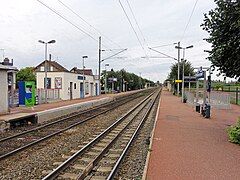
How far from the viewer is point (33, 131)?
11.7 m

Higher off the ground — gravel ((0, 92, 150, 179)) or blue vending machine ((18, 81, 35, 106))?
blue vending machine ((18, 81, 35, 106))

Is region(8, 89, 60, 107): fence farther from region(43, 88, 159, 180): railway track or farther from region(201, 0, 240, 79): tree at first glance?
region(201, 0, 240, 79): tree

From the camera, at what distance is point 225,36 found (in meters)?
8.65

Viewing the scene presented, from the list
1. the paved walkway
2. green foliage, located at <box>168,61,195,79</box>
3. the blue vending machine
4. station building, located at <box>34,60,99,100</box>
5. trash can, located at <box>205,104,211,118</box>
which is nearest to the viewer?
the paved walkway

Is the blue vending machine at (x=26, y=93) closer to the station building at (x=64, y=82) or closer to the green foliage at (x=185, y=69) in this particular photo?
the station building at (x=64, y=82)

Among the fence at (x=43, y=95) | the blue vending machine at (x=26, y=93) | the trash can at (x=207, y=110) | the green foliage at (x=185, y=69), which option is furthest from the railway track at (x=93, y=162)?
the green foliage at (x=185, y=69)

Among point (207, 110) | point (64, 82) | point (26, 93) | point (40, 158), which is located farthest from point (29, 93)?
point (40, 158)

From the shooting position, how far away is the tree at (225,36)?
26.3 ft

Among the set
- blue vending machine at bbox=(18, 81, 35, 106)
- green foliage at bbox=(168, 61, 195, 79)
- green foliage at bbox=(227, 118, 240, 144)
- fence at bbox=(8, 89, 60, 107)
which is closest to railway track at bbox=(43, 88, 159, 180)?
green foliage at bbox=(227, 118, 240, 144)

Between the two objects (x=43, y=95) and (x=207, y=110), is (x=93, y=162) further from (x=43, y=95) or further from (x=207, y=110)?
(x=43, y=95)

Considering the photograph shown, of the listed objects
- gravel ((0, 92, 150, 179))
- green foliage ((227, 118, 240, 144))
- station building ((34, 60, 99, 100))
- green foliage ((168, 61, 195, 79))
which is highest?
green foliage ((168, 61, 195, 79))

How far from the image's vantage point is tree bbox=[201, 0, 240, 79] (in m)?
8.02

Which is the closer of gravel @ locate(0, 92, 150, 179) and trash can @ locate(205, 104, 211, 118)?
gravel @ locate(0, 92, 150, 179)

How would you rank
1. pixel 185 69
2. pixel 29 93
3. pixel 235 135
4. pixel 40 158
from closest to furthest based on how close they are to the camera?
pixel 40 158
pixel 235 135
pixel 29 93
pixel 185 69
